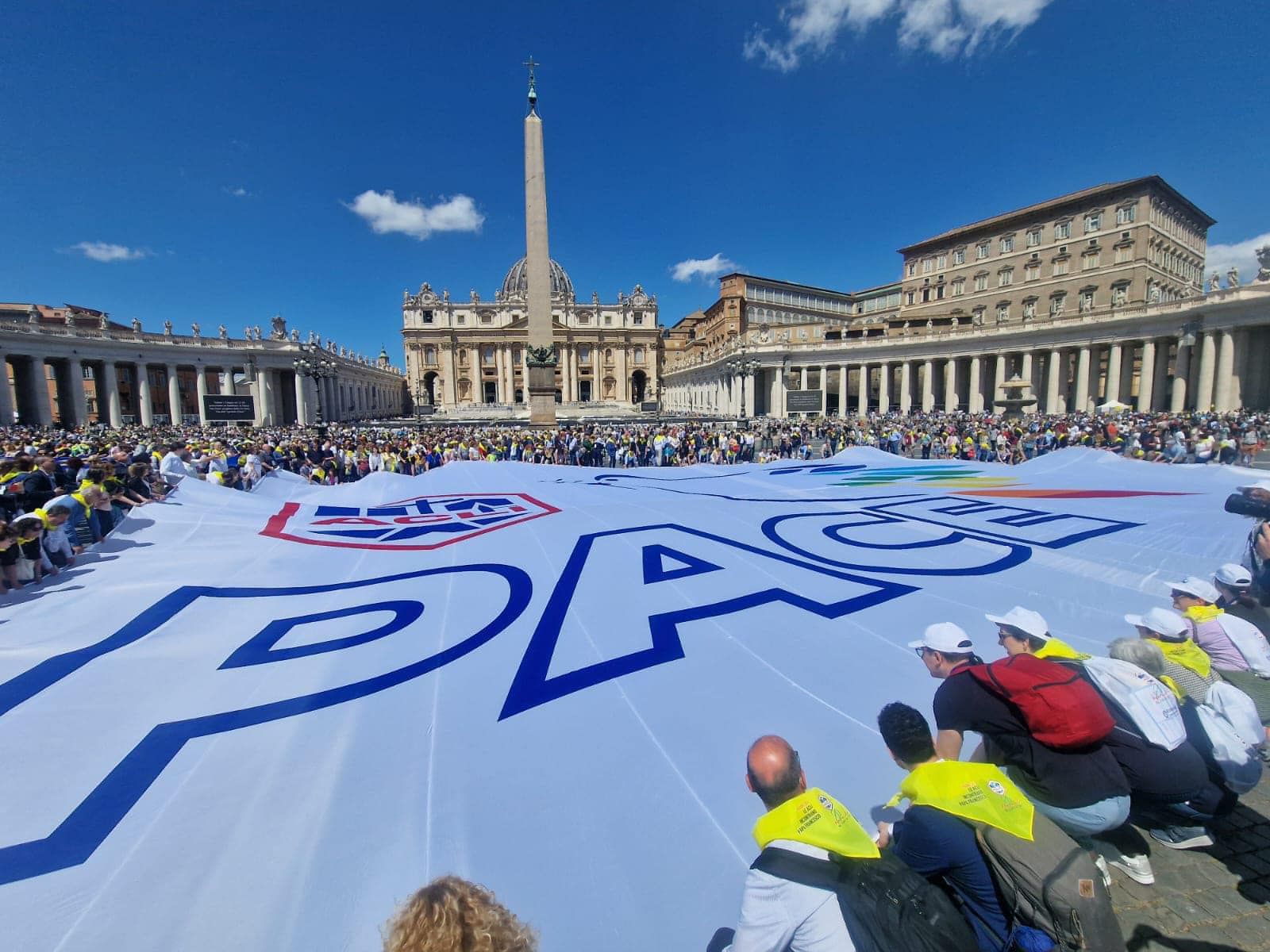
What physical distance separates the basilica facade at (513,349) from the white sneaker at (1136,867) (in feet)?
260

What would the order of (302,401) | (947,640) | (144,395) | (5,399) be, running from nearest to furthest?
1. (947,640)
2. (5,399)
3. (144,395)
4. (302,401)

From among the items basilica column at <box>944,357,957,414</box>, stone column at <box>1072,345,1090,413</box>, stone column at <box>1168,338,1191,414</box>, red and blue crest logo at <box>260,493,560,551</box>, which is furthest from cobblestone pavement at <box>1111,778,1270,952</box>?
basilica column at <box>944,357,957,414</box>

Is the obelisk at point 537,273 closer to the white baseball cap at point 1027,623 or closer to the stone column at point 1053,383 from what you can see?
the white baseball cap at point 1027,623

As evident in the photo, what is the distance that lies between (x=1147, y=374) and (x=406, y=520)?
48883 mm

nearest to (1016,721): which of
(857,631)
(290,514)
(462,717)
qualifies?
(857,631)

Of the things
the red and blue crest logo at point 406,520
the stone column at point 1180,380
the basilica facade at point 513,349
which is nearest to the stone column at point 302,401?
the basilica facade at point 513,349

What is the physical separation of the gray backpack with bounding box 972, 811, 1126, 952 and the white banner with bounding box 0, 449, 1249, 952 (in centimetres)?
69

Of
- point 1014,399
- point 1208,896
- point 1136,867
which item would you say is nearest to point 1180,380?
point 1014,399

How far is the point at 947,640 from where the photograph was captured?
105 inches

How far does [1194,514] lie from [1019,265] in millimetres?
62382

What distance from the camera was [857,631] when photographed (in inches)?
159

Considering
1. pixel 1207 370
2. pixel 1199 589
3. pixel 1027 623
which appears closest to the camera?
pixel 1027 623

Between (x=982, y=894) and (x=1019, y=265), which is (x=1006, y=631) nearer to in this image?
(x=982, y=894)

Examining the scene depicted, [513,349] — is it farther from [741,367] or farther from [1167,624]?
[1167,624]
